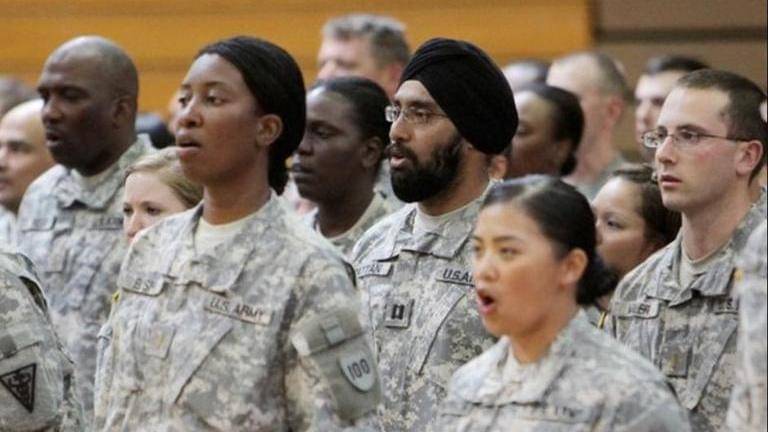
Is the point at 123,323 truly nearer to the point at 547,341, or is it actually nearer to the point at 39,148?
the point at 547,341

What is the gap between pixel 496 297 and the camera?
357 cm

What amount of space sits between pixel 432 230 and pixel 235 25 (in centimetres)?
468

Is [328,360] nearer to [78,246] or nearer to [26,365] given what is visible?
[26,365]

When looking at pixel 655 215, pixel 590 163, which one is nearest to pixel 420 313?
pixel 655 215

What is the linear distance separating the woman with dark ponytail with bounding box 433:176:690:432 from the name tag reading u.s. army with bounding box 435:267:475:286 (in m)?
0.71

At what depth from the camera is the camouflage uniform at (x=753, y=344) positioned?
332cm

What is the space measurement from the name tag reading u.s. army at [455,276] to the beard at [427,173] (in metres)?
0.20

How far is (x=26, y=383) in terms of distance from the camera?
425cm

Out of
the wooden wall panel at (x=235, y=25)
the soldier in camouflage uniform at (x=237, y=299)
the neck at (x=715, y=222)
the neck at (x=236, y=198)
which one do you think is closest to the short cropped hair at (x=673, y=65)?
the wooden wall panel at (x=235, y=25)

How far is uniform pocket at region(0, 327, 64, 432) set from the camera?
4.23m

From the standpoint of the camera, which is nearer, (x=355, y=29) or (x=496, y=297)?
(x=496, y=297)

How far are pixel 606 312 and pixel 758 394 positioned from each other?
1375 mm

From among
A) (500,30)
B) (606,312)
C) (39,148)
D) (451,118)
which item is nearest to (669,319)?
(606,312)

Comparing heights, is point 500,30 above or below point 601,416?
below
